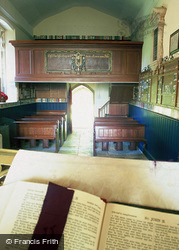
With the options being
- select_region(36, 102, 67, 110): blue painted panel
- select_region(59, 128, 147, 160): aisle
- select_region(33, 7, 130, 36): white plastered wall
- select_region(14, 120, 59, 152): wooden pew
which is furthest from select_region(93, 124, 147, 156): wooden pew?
select_region(33, 7, 130, 36): white plastered wall

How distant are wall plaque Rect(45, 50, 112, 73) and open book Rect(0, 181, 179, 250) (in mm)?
6962

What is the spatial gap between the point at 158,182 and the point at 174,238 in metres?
0.24

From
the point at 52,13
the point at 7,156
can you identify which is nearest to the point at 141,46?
the point at 52,13

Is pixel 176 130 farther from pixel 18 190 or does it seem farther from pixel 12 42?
pixel 12 42

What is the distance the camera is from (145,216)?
0.82m

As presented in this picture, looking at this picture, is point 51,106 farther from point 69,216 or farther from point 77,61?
point 69,216

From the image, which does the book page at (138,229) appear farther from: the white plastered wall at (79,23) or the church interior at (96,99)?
the white plastered wall at (79,23)

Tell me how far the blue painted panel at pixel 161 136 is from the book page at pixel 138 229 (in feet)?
11.5

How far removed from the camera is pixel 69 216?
0.78 m

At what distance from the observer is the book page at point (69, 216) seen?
29.2 inches

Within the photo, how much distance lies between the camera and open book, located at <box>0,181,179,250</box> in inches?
29.5

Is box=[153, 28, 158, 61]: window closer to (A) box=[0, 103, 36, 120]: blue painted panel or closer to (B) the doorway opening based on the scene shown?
(A) box=[0, 103, 36, 120]: blue painted panel

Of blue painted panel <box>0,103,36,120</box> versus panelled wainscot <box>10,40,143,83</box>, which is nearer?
blue painted panel <box>0,103,36,120</box>

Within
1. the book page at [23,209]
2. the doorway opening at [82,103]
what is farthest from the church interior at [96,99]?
the doorway opening at [82,103]
